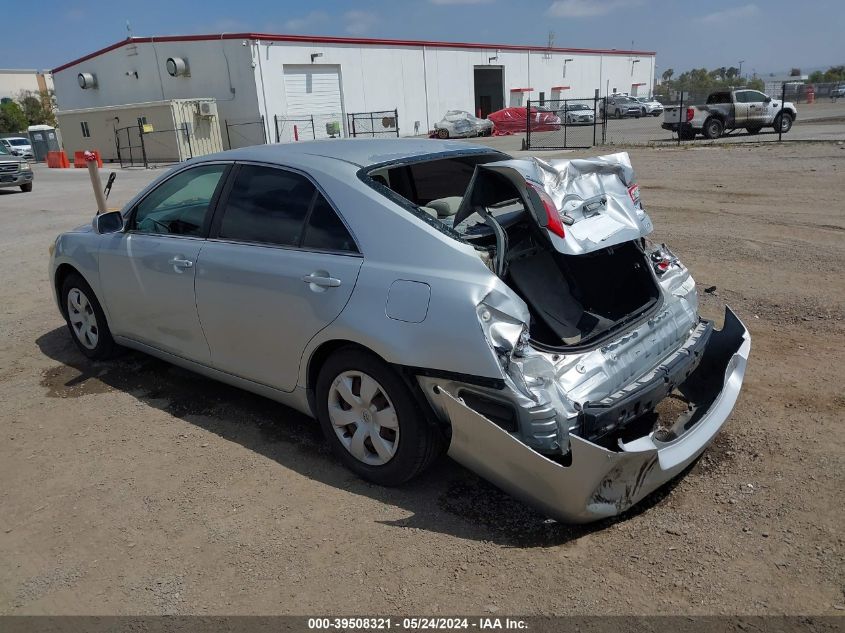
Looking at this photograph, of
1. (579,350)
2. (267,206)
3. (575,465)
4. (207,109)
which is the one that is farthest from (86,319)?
(207,109)

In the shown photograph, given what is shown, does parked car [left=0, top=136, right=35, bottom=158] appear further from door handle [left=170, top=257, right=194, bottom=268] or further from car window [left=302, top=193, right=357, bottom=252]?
car window [left=302, top=193, right=357, bottom=252]

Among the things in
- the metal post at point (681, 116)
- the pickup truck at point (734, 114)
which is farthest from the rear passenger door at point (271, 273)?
the pickup truck at point (734, 114)

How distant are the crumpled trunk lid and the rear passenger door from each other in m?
0.72

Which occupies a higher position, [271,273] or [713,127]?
[271,273]

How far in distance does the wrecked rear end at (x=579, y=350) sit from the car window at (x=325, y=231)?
58 cm

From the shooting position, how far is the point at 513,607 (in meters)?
2.64

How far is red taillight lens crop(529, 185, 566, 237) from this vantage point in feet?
10.4

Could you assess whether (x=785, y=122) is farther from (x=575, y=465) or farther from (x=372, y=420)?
Answer: (x=575, y=465)

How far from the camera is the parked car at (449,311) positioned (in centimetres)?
290

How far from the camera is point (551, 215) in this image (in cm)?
318

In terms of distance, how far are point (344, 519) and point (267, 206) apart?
6.04 ft

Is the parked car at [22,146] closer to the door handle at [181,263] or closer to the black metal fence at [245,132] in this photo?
the black metal fence at [245,132]

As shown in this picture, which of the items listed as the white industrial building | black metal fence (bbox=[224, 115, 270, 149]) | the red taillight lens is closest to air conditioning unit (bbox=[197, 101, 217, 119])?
the white industrial building

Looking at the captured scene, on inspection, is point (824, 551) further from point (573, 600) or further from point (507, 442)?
point (507, 442)
